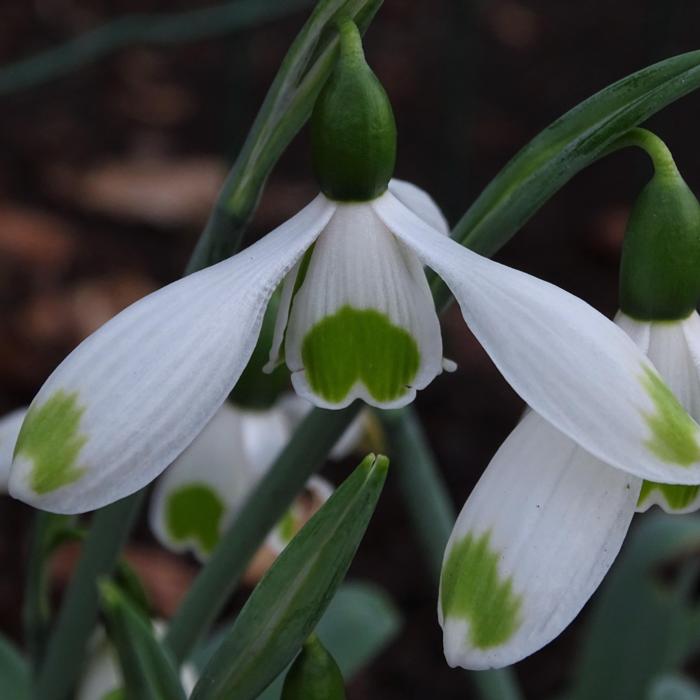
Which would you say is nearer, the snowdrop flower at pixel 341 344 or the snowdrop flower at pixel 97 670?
the snowdrop flower at pixel 341 344

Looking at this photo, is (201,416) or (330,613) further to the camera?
(330,613)

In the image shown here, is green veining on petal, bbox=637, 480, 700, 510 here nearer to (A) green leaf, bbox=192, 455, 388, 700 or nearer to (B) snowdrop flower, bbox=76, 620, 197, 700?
(A) green leaf, bbox=192, 455, 388, 700

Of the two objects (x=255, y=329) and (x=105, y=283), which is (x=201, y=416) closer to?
(x=255, y=329)

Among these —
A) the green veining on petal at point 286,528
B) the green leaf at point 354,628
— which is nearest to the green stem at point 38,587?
the green veining on petal at point 286,528

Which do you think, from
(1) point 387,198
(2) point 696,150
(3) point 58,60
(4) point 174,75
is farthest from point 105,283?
(1) point 387,198

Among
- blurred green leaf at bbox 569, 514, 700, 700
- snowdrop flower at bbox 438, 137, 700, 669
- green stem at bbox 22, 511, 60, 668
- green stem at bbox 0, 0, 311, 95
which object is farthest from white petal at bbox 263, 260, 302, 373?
green stem at bbox 0, 0, 311, 95

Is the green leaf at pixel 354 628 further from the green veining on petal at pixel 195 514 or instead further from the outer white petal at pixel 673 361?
the outer white petal at pixel 673 361
